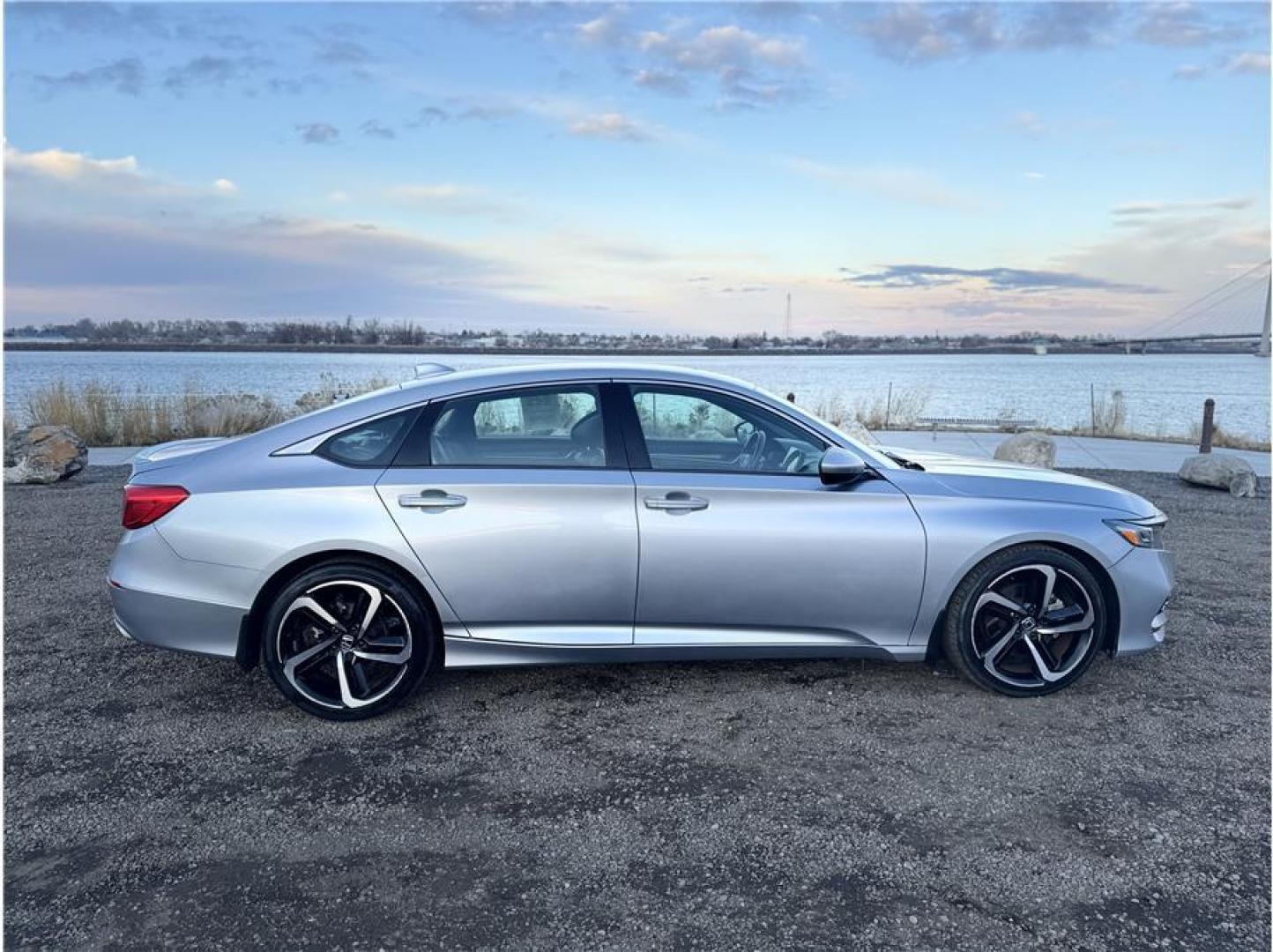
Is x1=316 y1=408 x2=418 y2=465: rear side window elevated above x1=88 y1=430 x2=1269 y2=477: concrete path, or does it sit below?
above

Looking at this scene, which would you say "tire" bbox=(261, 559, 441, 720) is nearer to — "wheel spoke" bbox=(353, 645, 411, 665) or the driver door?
"wheel spoke" bbox=(353, 645, 411, 665)

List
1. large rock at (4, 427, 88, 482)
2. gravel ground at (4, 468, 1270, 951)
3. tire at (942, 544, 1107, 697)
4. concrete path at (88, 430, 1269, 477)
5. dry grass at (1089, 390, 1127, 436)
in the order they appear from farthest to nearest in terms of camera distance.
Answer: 1. dry grass at (1089, 390, 1127, 436)
2. concrete path at (88, 430, 1269, 477)
3. large rock at (4, 427, 88, 482)
4. tire at (942, 544, 1107, 697)
5. gravel ground at (4, 468, 1270, 951)

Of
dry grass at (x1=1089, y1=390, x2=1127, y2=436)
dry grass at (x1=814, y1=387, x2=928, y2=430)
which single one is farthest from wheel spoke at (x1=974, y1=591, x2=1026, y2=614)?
dry grass at (x1=1089, y1=390, x2=1127, y2=436)

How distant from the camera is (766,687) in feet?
14.1

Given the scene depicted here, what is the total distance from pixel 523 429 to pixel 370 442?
2.29 feet

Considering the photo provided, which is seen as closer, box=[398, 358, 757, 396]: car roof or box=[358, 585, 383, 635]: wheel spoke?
box=[358, 585, 383, 635]: wheel spoke

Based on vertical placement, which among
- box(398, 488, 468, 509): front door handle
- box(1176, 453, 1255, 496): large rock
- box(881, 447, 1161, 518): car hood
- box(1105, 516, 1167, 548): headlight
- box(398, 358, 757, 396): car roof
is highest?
box(398, 358, 757, 396): car roof

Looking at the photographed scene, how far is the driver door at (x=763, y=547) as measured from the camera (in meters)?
3.88

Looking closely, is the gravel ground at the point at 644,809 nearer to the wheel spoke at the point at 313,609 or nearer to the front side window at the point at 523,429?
the wheel spoke at the point at 313,609

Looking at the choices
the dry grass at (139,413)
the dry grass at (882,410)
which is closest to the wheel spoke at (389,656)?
the dry grass at (139,413)

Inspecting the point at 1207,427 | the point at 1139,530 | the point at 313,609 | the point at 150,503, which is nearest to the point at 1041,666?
the point at 1139,530

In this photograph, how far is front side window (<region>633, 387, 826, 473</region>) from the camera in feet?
13.3

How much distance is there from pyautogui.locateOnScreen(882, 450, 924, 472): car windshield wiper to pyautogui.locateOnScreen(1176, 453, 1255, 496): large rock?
7.89m

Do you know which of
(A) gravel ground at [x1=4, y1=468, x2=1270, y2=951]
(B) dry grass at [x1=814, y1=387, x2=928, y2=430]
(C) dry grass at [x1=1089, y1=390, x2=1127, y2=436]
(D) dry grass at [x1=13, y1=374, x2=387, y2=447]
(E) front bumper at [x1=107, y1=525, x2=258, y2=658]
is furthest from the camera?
(C) dry grass at [x1=1089, y1=390, x2=1127, y2=436]
